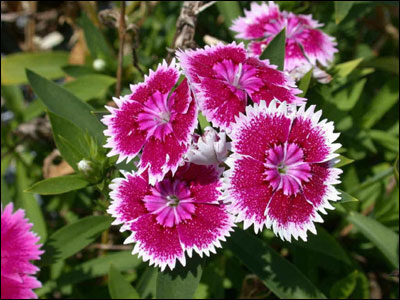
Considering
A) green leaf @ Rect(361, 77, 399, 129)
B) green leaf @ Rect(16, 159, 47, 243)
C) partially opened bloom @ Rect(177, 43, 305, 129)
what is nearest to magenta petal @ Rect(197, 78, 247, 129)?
partially opened bloom @ Rect(177, 43, 305, 129)

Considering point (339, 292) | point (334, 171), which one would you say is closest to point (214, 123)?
point (334, 171)

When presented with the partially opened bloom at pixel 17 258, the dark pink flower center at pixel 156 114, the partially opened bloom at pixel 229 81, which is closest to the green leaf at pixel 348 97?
the partially opened bloom at pixel 229 81

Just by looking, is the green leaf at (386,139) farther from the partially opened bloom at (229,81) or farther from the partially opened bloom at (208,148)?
the partially opened bloom at (208,148)

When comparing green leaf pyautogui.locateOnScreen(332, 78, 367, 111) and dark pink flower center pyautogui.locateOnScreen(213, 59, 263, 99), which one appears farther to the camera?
green leaf pyautogui.locateOnScreen(332, 78, 367, 111)

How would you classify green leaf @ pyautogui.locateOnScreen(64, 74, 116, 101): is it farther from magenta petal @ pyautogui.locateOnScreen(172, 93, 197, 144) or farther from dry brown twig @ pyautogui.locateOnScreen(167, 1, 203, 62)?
magenta petal @ pyautogui.locateOnScreen(172, 93, 197, 144)

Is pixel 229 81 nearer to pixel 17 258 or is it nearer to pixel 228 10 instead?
pixel 17 258

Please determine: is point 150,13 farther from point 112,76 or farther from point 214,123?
point 214,123
